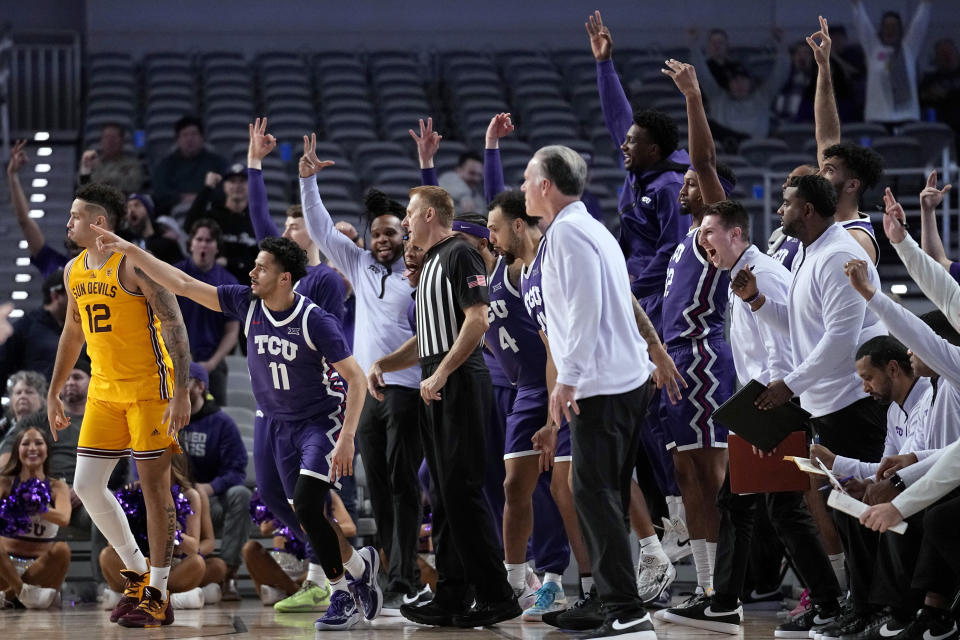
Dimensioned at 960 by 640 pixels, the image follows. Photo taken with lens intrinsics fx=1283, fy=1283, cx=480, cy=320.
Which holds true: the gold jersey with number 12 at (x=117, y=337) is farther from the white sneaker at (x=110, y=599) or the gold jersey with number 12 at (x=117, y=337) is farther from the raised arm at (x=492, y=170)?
the raised arm at (x=492, y=170)

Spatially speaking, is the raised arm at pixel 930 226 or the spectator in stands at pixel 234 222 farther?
the spectator in stands at pixel 234 222

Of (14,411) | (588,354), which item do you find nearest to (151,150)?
(14,411)

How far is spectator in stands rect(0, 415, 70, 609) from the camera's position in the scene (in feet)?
25.2

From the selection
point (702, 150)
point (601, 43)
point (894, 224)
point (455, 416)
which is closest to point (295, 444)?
point (455, 416)

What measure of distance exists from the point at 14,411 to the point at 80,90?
788cm

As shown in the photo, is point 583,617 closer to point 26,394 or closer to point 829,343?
point 829,343

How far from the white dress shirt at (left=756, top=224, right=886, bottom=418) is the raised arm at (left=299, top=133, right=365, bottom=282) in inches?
98.0

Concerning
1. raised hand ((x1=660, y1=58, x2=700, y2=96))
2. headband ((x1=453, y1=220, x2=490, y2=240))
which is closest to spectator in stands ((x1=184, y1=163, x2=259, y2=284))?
headband ((x1=453, y1=220, x2=490, y2=240))

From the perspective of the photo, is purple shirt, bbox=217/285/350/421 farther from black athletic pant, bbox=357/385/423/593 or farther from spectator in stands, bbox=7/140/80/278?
spectator in stands, bbox=7/140/80/278

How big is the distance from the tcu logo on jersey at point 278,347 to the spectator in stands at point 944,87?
10375 mm

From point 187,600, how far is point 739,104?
9.34 meters

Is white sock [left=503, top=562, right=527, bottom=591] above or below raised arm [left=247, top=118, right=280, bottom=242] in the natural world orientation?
below

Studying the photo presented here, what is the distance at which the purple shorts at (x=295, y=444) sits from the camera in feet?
19.8

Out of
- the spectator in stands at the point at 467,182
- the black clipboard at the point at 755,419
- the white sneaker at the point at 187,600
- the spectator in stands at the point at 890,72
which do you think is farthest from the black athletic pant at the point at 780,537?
the spectator in stands at the point at 890,72
